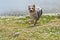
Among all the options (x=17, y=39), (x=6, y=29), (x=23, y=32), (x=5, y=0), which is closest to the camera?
→ (x=17, y=39)

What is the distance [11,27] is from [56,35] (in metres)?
4.56

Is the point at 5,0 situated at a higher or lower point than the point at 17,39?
lower

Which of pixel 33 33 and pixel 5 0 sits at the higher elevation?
pixel 33 33

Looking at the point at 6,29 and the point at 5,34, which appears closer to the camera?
the point at 5,34

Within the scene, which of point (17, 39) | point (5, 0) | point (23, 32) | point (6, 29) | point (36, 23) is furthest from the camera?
point (5, 0)

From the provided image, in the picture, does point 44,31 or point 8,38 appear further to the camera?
point 44,31

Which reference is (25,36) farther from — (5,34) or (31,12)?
(31,12)

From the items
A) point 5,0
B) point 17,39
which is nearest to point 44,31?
point 17,39

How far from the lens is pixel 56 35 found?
1786 cm

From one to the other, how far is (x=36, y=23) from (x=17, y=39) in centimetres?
509

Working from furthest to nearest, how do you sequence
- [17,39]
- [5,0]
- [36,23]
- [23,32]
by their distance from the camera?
[5,0] → [36,23] → [23,32] → [17,39]

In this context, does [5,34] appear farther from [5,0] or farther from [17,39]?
[5,0]

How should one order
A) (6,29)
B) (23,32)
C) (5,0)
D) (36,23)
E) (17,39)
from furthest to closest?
(5,0), (36,23), (6,29), (23,32), (17,39)

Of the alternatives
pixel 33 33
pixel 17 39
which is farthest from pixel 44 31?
pixel 17 39
